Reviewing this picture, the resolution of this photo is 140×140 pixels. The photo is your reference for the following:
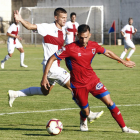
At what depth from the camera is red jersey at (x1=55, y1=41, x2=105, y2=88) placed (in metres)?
6.89

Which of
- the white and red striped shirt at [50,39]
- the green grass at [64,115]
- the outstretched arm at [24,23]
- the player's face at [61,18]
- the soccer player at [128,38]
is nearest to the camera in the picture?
the green grass at [64,115]

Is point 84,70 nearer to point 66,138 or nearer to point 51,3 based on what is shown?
point 66,138

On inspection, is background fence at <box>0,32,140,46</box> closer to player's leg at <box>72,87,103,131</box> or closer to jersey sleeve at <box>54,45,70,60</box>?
player's leg at <box>72,87,103,131</box>

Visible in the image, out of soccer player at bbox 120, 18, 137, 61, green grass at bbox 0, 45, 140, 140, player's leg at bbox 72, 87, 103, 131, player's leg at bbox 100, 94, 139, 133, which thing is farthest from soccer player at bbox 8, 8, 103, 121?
soccer player at bbox 120, 18, 137, 61

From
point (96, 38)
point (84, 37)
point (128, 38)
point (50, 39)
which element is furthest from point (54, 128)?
point (96, 38)

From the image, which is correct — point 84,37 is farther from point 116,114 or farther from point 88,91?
point 116,114

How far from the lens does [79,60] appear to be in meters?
6.93

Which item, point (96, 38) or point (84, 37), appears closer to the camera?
point (84, 37)

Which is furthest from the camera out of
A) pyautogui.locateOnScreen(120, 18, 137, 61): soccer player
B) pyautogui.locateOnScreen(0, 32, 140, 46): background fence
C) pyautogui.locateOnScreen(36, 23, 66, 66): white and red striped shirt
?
pyautogui.locateOnScreen(0, 32, 140, 46): background fence

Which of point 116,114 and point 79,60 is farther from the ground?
point 79,60

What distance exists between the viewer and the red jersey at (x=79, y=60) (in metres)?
6.89

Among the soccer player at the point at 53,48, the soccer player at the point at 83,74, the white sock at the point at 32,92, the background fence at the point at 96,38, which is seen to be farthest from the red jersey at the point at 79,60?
the background fence at the point at 96,38

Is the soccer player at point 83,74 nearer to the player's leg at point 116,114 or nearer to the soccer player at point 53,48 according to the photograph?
the player's leg at point 116,114

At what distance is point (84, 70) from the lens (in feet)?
22.8
